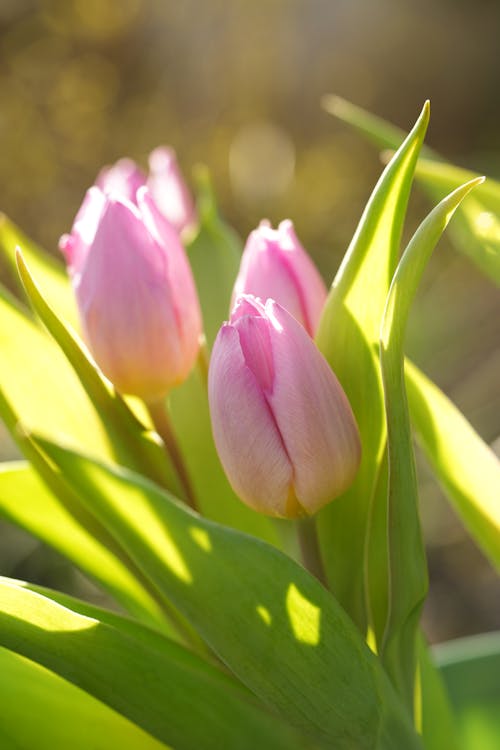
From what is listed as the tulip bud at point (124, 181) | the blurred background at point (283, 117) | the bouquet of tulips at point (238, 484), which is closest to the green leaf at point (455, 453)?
the bouquet of tulips at point (238, 484)

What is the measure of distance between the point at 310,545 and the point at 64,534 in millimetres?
93

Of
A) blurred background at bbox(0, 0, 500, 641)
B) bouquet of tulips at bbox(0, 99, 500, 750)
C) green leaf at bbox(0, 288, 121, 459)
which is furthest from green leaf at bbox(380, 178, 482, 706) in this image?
blurred background at bbox(0, 0, 500, 641)

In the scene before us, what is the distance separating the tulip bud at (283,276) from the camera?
0.30 metres

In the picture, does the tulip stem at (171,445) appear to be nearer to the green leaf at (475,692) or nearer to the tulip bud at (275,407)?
the tulip bud at (275,407)

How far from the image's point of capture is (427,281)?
2006 millimetres

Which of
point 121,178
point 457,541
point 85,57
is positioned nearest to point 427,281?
point 457,541

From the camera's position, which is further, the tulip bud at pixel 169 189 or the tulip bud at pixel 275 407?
the tulip bud at pixel 169 189

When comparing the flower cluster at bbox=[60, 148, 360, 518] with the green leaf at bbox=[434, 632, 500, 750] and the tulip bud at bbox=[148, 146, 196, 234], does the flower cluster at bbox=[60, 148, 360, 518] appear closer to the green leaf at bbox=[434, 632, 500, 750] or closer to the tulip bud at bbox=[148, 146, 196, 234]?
the tulip bud at bbox=[148, 146, 196, 234]

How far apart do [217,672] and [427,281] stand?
5.72 feet

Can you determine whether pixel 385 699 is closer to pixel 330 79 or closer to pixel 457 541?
pixel 457 541

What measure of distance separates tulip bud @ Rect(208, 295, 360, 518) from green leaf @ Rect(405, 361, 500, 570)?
5 cm

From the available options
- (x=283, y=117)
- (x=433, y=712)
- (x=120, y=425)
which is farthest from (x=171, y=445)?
(x=283, y=117)

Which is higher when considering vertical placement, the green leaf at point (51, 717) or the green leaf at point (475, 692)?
→ the green leaf at point (51, 717)

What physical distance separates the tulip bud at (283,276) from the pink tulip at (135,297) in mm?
18
